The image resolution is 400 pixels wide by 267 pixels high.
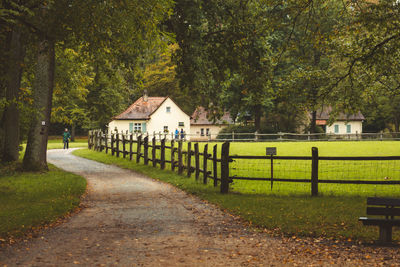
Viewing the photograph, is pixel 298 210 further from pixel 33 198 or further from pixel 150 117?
pixel 150 117

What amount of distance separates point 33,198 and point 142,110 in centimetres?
5410

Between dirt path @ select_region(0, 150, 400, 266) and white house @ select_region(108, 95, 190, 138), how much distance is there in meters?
54.7

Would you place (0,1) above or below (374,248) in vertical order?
above

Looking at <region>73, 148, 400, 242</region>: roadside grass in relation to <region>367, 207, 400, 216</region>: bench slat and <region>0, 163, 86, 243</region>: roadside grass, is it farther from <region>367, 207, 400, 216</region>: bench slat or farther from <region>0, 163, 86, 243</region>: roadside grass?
<region>0, 163, 86, 243</region>: roadside grass

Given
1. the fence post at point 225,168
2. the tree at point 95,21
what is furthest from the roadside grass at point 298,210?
the tree at point 95,21

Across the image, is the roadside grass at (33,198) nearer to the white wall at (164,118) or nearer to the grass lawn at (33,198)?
the grass lawn at (33,198)

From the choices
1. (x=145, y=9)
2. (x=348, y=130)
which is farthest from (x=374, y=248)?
(x=348, y=130)

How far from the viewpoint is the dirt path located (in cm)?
680

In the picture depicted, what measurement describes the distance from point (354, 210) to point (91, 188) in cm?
902

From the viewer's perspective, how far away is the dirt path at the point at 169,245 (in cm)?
680

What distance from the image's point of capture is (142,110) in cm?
6675

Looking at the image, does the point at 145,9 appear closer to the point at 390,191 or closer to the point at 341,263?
the point at 341,263

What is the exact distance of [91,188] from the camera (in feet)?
53.0

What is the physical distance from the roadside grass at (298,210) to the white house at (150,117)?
49871mm
